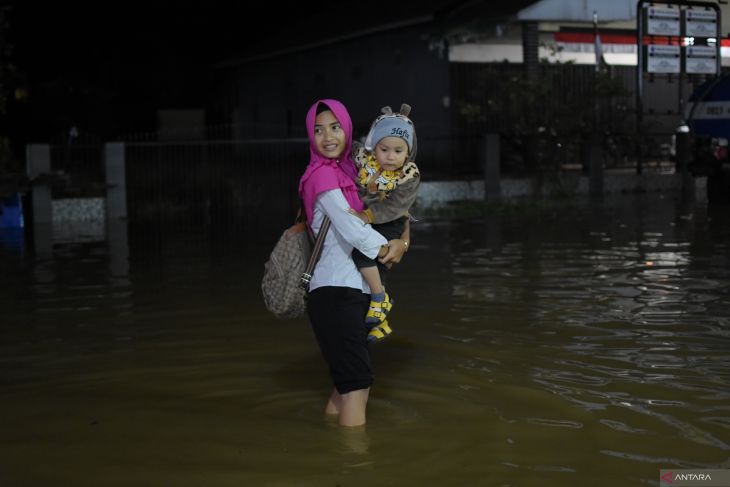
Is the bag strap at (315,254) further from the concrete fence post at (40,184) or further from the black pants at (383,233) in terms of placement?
the concrete fence post at (40,184)

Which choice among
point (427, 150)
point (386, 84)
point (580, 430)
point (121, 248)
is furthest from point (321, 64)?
point (580, 430)

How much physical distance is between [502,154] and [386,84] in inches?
193

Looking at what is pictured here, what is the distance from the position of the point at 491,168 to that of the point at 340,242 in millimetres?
16773

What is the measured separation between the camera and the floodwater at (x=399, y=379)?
189 inches

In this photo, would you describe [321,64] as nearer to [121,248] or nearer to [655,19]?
[655,19]

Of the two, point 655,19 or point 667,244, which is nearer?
point 667,244

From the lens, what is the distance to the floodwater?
189 inches

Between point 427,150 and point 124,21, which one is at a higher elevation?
point 124,21

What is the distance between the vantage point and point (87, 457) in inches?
196

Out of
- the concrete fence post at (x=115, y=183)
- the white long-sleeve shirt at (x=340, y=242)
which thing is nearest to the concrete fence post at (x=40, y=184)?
the concrete fence post at (x=115, y=183)

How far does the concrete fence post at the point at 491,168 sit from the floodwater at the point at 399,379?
9709 mm

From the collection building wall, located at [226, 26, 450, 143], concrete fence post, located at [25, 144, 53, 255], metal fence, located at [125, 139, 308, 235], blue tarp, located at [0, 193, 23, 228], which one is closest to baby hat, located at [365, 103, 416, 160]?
metal fence, located at [125, 139, 308, 235]

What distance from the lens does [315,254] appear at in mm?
5176

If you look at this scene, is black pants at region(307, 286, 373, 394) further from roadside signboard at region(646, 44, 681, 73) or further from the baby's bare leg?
roadside signboard at region(646, 44, 681, 73)
